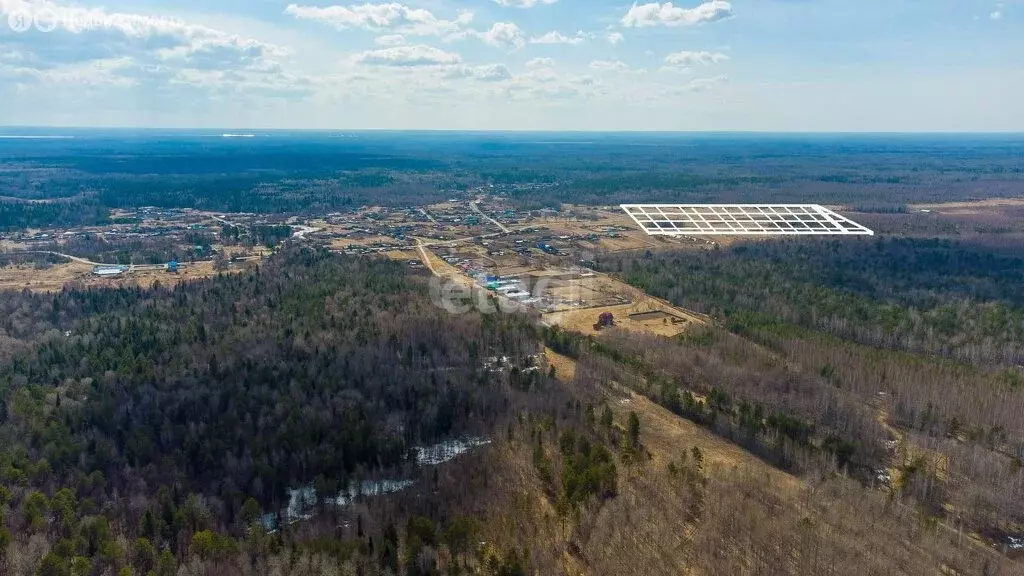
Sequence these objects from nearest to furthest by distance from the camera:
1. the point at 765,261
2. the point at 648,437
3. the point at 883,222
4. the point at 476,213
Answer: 1. the point at 648,437
2. the point at 765,261
3. the point at 883,222
4. the point at 476,213

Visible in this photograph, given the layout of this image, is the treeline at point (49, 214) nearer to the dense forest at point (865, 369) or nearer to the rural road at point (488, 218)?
the rural road at point (488, 218)

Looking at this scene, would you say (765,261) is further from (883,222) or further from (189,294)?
(189,294)

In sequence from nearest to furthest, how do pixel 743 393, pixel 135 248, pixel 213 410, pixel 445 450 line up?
pixel 445 450, pixel 213 410, pixel 743 393, pixel 135 248

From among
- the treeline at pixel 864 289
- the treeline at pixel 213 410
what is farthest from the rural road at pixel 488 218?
the treeline at pixel 213 410

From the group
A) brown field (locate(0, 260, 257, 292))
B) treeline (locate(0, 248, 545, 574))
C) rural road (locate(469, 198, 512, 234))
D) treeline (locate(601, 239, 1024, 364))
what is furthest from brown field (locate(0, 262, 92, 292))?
treeline (locate(601, 239, 1024, 364))

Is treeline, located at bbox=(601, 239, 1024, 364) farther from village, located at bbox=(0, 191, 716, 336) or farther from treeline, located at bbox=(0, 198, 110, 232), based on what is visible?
treeline, located at bbox=(0, 198, 110, 232)

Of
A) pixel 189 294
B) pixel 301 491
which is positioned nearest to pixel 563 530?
pixel 301 491
